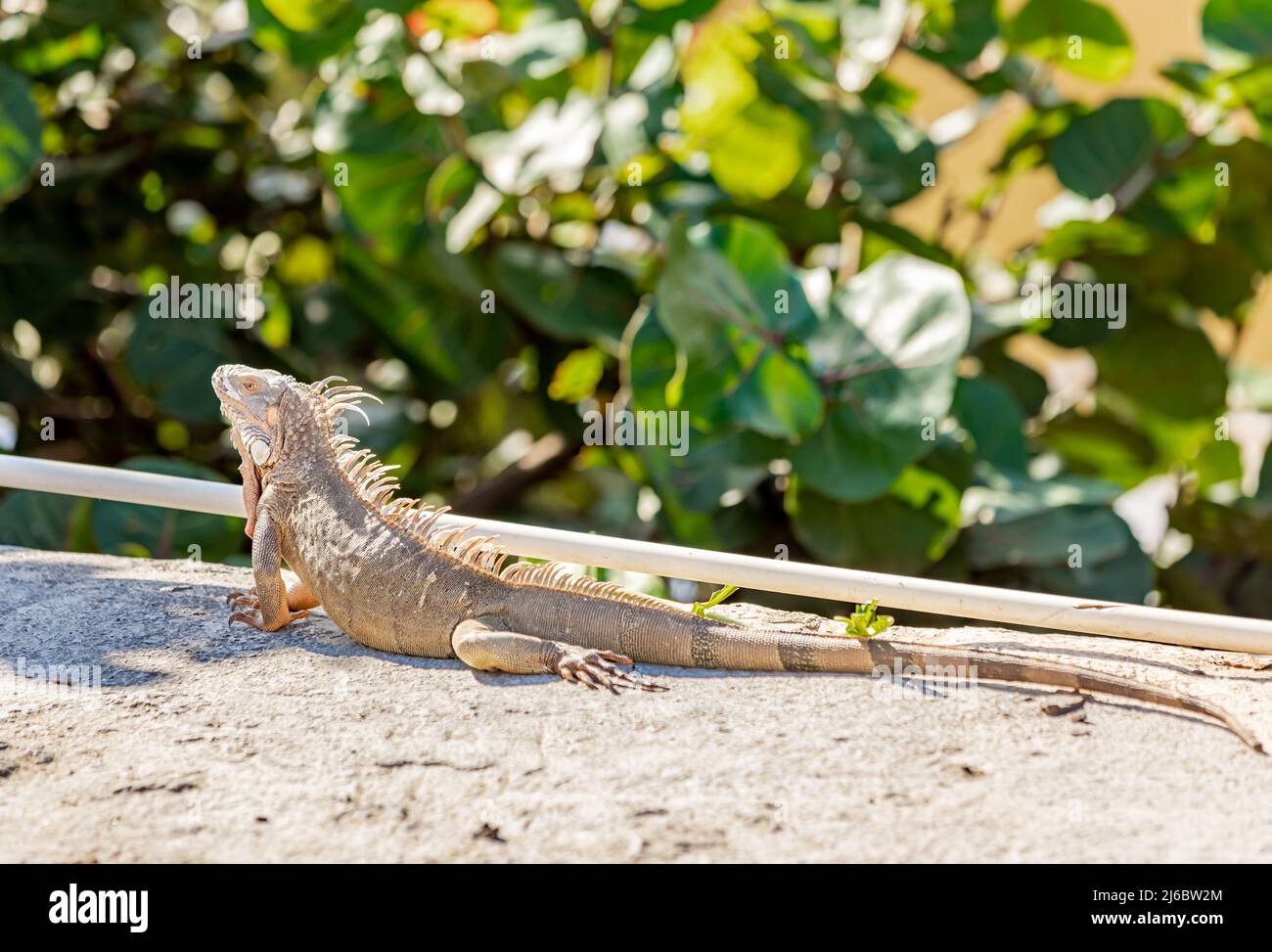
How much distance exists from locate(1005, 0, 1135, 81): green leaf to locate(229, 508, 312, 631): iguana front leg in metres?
3.79

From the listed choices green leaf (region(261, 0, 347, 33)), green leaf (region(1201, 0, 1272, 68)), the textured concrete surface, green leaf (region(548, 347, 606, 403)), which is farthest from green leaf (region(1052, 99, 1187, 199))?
green leaf (region(261, 0, 347, 33))

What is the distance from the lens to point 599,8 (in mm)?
4926

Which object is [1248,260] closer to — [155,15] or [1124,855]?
[1124,855]

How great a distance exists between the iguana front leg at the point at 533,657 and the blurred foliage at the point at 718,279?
166 cm

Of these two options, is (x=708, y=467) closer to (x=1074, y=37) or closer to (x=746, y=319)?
(x=746, y=319)

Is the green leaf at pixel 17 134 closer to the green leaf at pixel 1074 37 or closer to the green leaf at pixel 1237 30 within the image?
the green leaf at pixel 1074 37

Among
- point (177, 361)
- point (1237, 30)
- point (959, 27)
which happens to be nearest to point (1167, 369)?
point (1237, 30)

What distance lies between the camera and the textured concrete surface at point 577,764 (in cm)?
185

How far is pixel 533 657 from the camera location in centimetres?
242

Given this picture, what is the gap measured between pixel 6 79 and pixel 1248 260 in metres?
5.18

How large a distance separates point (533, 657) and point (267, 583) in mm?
645

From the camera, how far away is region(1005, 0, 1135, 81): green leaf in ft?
16.2

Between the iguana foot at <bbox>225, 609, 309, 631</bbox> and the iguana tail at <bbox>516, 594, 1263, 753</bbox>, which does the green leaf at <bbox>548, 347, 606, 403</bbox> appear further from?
the iguana tail at <bbox>516, 594, 1263, 753</bbox>

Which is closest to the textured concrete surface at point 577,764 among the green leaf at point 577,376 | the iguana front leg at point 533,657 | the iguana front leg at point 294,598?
the iguana front leg at point 533,657
